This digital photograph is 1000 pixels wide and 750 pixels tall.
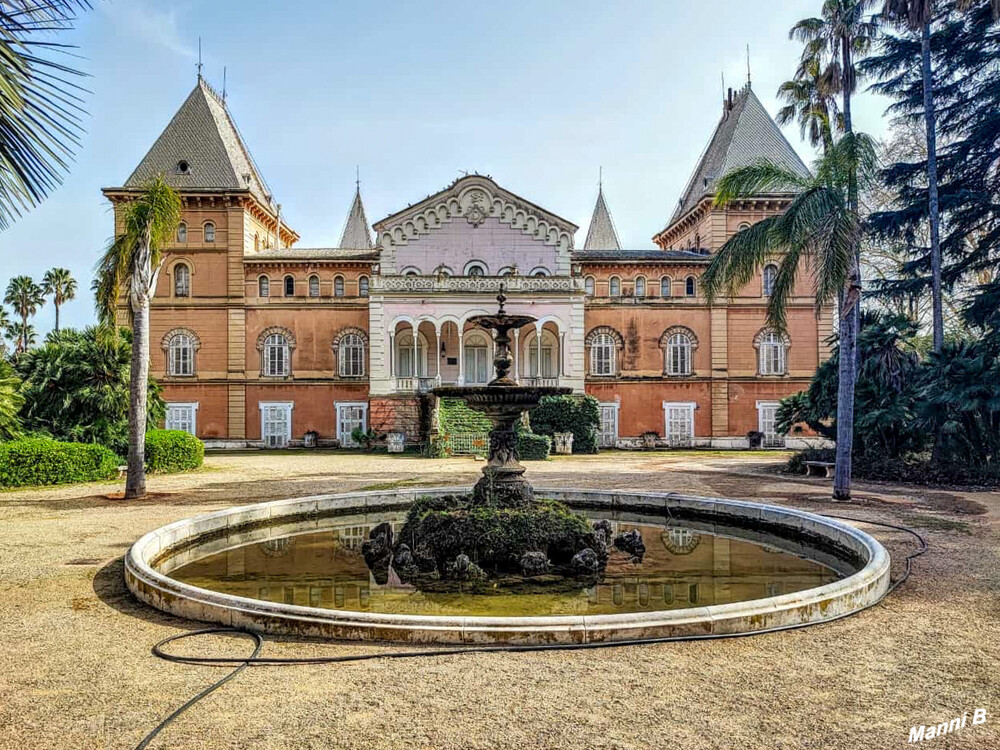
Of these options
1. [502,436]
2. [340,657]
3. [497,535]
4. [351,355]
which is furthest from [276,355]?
[340,657]

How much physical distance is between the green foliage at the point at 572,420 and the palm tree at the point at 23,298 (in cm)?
4639

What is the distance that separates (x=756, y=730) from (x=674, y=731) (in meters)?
0.51

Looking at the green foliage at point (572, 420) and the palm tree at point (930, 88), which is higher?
the palm tree at point (930, 88)

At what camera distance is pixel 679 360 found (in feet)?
121

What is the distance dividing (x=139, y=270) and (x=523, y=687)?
15.0 metres

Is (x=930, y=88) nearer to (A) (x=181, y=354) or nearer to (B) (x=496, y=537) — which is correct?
(B) (x=496, y=537)

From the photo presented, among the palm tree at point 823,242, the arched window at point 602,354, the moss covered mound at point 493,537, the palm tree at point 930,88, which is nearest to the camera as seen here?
the moss covered mound at point 493,537

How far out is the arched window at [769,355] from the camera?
121ft

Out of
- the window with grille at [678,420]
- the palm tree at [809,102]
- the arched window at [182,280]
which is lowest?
the window with grille at [678,420]

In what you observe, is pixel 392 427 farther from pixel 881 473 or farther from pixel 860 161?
pixel 860 161

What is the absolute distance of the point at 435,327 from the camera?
35.0 metres

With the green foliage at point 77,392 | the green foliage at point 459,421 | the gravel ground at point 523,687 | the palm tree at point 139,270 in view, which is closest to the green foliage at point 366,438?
the green foliage at point 459,421

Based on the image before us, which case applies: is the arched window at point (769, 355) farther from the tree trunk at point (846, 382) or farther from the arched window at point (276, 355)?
the arched window at point (276, 355)

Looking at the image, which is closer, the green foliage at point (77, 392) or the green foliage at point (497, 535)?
the green foliage at point (497, 535)
